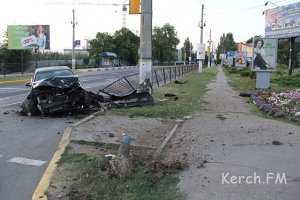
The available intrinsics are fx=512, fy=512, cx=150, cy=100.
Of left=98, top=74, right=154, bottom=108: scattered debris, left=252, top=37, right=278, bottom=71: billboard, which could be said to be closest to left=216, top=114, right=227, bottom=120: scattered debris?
left=98, top=74, right=154, bottom=108: scattered debris

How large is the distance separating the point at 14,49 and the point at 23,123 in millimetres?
42207

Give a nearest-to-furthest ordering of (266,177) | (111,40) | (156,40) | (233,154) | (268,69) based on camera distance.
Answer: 1. (266,177)
2. (233,154)
3. (268,69)
4. (111,40)
5. (156,40)

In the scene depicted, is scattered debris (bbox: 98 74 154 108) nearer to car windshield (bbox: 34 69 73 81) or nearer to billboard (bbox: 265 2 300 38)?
car windshield (bbox: 34 69 73 81)

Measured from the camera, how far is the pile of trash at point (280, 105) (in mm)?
13848

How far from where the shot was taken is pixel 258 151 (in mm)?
8867

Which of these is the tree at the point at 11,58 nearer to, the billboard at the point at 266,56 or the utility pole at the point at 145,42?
the billboard at the point at 266,56

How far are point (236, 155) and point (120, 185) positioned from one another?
8.31 feet

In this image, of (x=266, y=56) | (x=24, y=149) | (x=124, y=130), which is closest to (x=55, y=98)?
(x=124, y=130)

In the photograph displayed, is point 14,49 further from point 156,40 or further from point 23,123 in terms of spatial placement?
point 156,40

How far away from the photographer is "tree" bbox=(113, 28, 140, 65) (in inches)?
4218

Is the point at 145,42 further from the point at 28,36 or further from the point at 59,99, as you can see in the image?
the point at 28,36

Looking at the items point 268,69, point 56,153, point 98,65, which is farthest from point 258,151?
point 98,65

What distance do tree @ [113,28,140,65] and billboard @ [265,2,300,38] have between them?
212 ft

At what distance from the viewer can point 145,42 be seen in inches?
759
